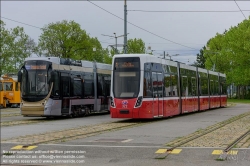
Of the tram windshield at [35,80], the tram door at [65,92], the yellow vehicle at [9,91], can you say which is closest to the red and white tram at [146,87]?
the tram windshield at [35,80]

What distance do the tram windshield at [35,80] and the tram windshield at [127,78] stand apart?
4.50 metres

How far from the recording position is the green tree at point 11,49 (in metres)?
61.3

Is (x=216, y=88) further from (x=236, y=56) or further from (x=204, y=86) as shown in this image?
(x=236, y=56)

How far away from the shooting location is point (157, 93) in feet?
79.2

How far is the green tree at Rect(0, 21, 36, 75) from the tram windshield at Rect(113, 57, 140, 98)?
40.5 metres

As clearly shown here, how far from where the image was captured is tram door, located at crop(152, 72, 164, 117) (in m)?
23.8

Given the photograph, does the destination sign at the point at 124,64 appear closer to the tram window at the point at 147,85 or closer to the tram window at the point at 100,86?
the tram window at the point at 147,85

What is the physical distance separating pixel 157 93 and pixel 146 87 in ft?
4.43

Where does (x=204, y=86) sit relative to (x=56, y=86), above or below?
above

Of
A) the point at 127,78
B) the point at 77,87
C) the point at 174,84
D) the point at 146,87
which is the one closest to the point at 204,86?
the point at 174,84

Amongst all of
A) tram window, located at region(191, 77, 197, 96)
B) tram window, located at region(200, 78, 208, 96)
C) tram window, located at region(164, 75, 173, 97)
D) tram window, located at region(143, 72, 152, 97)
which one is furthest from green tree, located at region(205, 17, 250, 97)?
tram window, located at region(143, 72, 152, 97)

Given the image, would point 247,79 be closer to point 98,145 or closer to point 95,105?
point 95,105

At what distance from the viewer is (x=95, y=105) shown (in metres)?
30.8

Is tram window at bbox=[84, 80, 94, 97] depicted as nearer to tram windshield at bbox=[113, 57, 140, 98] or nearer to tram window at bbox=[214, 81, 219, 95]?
tram windshield at bbox=[113, 57, 140, 98]
